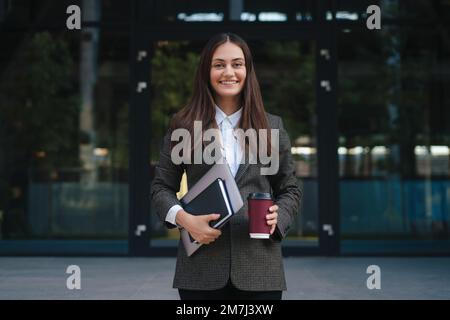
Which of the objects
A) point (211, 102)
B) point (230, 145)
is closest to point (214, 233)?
point (230, 145)

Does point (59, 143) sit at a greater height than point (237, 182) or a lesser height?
lesser

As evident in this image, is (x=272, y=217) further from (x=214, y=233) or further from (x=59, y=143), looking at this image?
(x=59, y=143)

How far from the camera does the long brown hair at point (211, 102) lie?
7.46 feet

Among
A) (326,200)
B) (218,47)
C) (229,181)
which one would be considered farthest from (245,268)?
(326,200)

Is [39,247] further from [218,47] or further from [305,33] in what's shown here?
[218,47]

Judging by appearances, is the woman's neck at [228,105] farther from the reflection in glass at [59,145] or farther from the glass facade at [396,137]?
the reflection in glass at [59,145]

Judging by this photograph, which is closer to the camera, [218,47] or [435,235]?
[218,47]

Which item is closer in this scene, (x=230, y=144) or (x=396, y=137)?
(x=230, y=144)

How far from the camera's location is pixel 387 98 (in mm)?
10547

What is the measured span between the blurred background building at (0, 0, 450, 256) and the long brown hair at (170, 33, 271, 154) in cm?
740

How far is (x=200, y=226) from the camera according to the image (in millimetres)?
2113

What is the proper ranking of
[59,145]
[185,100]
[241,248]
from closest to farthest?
[241,248] → [185,100] → [59,145]

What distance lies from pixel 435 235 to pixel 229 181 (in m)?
8.70

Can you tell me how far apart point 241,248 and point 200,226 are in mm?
180
